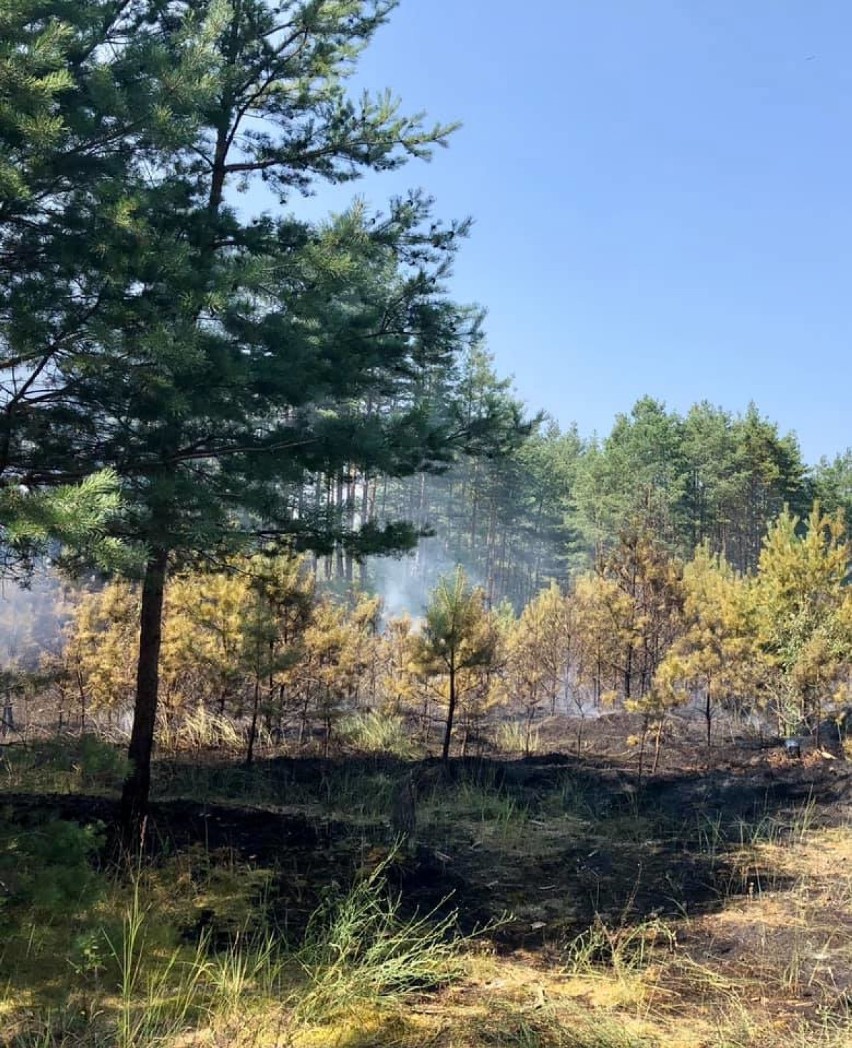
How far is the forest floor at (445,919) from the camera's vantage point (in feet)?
11.4

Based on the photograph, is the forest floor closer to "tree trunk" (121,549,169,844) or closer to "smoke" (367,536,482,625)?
"tree trunk" (121,549,169,844)

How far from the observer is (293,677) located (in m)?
11.1

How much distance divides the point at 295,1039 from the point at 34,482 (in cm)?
341

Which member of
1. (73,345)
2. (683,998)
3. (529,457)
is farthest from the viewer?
(529,457)

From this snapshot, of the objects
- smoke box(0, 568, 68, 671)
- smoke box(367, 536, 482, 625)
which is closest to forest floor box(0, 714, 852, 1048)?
smoke box(0, 568, 68, 671)

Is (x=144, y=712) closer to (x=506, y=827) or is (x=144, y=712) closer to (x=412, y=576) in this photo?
(x=506, y=827)

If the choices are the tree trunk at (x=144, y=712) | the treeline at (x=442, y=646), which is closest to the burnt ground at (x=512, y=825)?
the tree trunk at (x=144, y=712)

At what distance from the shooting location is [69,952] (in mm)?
4066

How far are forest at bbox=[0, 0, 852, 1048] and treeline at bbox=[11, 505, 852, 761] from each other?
0.07m

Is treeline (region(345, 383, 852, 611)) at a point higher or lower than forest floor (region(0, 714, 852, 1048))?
higher

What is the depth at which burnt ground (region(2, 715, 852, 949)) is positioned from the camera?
5586mm

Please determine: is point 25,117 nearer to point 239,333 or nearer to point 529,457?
point 239,333

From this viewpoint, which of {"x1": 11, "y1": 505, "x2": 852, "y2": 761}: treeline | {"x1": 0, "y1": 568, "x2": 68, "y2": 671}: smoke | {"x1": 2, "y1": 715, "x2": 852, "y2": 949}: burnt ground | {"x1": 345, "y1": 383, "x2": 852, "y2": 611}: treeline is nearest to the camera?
{"x1": 2, "y1": 715, "x2": 852, "y2": 949}: burnt ground

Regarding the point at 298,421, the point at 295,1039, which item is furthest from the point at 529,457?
the point at 295,1039
